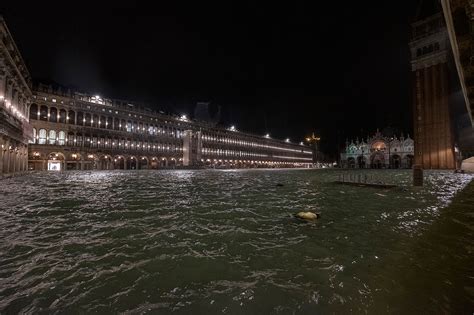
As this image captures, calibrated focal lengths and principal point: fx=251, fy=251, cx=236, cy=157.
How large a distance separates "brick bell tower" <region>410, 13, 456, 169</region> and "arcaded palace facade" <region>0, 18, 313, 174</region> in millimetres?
76952

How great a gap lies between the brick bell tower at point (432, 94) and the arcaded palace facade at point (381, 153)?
3591 centimetres

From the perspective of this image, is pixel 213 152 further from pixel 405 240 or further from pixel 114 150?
pixel 405 240

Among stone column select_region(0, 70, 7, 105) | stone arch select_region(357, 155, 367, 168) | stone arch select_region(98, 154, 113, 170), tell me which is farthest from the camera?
stone arch select_region(357, 155, 367, 168)

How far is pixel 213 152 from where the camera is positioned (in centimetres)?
→ 11944

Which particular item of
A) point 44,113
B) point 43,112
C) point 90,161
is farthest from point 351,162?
point 43,112

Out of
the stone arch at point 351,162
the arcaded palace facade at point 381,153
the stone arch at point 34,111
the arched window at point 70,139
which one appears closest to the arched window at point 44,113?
the stone arch at point 34,111

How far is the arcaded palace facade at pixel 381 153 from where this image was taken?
11294cm

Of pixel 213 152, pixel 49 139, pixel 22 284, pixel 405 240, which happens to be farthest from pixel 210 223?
pixel 213 152

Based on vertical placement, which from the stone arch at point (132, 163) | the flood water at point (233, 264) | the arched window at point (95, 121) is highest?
the arched window at point (95, 121)

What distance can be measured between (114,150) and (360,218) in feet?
281

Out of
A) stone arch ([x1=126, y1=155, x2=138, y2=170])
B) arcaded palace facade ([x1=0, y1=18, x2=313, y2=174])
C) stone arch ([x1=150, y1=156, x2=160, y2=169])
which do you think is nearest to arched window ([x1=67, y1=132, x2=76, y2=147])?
arcaded palace facade ([x1=0, y1=18, x2=313, y2=174])

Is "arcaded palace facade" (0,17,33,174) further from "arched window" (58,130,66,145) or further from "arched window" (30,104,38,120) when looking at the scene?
"arched window" (58,130,66,145)

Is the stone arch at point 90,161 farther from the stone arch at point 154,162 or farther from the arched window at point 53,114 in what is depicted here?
the stone arch at point 154,162

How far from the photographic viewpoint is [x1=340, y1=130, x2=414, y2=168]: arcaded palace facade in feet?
371
